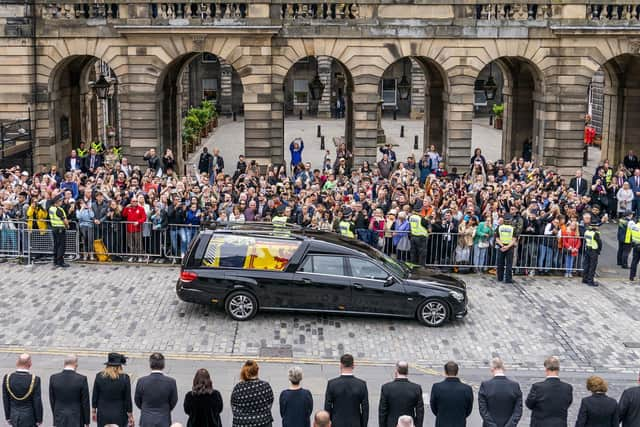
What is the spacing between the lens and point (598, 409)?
11.5m

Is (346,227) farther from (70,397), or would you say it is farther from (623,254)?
(70,397)

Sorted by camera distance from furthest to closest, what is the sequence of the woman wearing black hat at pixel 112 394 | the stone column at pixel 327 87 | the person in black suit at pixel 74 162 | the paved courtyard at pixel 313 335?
the stone column at pixel 327 87 < the person in black suit at pixel 74 162 < the paved courtyard at pixel 313 335 < the woman wearing black hat at pixel 112 394

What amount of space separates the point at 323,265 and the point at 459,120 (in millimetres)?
15160

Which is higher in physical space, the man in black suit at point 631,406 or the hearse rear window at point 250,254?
the hearse rear window at point 250,254

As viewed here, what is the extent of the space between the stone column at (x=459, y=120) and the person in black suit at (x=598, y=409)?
21.0 m

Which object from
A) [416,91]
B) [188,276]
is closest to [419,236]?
[188,276]

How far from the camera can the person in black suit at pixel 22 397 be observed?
11.8 meters

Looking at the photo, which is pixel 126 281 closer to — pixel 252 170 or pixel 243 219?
pixel 243 219

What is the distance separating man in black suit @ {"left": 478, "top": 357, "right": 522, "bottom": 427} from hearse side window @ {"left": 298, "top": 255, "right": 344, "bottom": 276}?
660cm

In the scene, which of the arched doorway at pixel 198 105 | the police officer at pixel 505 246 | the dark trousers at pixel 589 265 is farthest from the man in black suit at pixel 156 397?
the arched doorway at pixel 198 105

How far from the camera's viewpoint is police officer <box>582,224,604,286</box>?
21.4 metres

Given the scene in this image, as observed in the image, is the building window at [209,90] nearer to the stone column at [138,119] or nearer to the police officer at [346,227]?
the stone column at [138,119]

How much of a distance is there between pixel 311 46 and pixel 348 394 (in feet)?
69.1

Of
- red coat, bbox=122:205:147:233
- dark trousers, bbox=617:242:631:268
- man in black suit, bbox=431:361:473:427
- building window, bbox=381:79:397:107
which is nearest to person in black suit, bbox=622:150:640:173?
dark trousers, bbox=617:242:631:268
